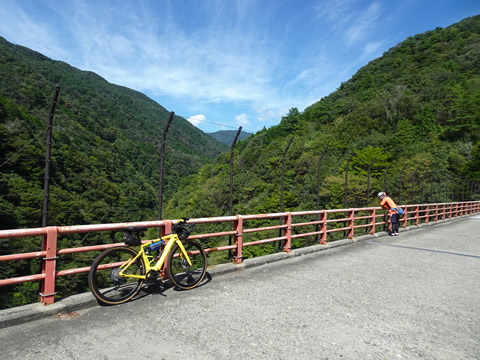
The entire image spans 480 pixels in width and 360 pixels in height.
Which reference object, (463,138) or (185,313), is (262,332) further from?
(463,138)

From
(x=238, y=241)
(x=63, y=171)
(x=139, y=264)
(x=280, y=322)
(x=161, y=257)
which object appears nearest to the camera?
(x=280, y=322)

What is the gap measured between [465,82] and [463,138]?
25.4 meters

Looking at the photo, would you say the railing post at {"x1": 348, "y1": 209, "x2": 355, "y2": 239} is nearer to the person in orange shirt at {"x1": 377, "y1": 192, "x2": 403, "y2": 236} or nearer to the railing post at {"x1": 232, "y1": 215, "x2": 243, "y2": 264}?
the person in orange shirt at {"x1": 377, "y1": 192, "x2": 403, "y2": 236}

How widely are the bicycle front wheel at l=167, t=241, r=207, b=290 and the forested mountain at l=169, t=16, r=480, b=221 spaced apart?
107ft

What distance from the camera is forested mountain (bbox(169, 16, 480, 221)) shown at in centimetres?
4975

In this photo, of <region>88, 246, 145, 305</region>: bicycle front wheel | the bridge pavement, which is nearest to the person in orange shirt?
the bridge pavement

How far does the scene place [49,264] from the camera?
11.8 ft

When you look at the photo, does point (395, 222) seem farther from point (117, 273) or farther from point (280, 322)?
point (117, 273)

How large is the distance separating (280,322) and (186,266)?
6.04ft

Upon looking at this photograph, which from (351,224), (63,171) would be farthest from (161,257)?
(63,171)

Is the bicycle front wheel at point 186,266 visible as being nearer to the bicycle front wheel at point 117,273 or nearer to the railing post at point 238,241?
the bicycle front wheel at point 117,273

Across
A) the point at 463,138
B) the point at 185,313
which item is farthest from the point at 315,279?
the point at 463,138

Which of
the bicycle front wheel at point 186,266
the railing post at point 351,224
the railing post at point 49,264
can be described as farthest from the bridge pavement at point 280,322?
the railing post at point 351,224

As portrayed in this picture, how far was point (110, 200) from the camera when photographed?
41.1 m
